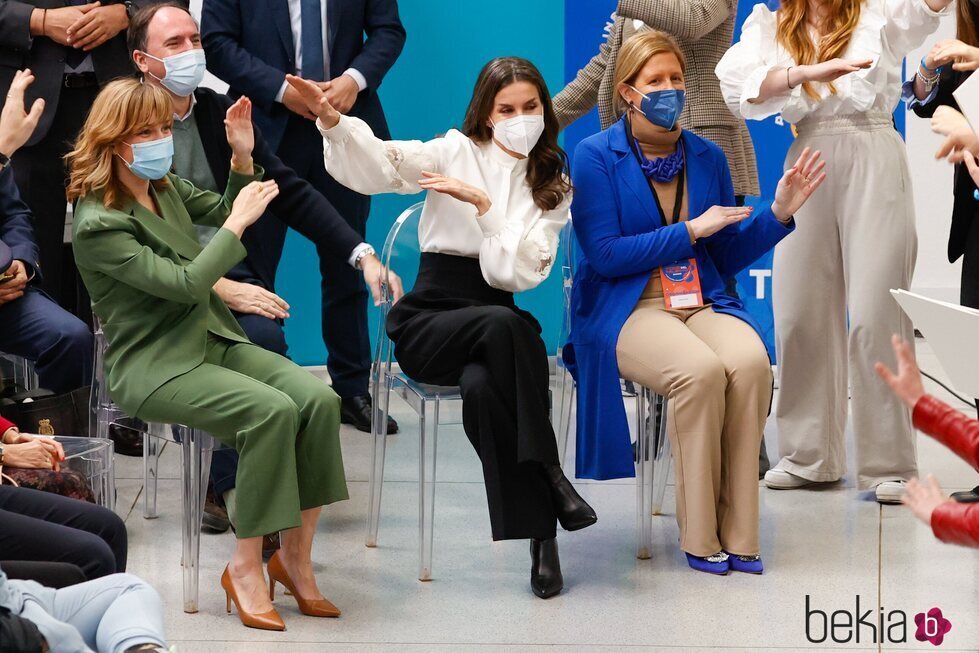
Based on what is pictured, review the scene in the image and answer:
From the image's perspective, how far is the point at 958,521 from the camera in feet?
6.75

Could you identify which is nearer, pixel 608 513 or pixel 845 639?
pixel 845 639

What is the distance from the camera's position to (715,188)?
4.00 meters

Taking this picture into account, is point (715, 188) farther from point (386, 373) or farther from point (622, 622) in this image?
point (622, 622)

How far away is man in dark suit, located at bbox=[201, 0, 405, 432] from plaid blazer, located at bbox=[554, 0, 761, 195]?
0.86 metres

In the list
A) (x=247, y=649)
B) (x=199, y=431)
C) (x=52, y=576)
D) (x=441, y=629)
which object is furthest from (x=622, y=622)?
(x=52, y=576)

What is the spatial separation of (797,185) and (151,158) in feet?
5.78

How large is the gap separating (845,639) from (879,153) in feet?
5.06

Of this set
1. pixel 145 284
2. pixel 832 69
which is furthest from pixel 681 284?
pixel 145 284

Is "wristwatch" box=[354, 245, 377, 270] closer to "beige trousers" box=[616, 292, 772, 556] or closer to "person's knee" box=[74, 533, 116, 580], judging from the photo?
"beige trousers" box=[616, 292, 772, 556]

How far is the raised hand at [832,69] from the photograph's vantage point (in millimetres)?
3807

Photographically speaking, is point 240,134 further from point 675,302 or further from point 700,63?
point 700,63

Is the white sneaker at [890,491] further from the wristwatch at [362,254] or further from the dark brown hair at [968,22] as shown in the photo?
the wristwatch at [362,254]

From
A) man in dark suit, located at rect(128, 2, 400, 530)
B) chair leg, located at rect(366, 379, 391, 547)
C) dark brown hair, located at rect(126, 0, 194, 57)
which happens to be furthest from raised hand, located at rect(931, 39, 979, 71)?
dark brown hair, located at rect(126, 0, 194, 57)

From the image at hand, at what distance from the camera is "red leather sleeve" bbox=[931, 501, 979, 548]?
2.05 metres
